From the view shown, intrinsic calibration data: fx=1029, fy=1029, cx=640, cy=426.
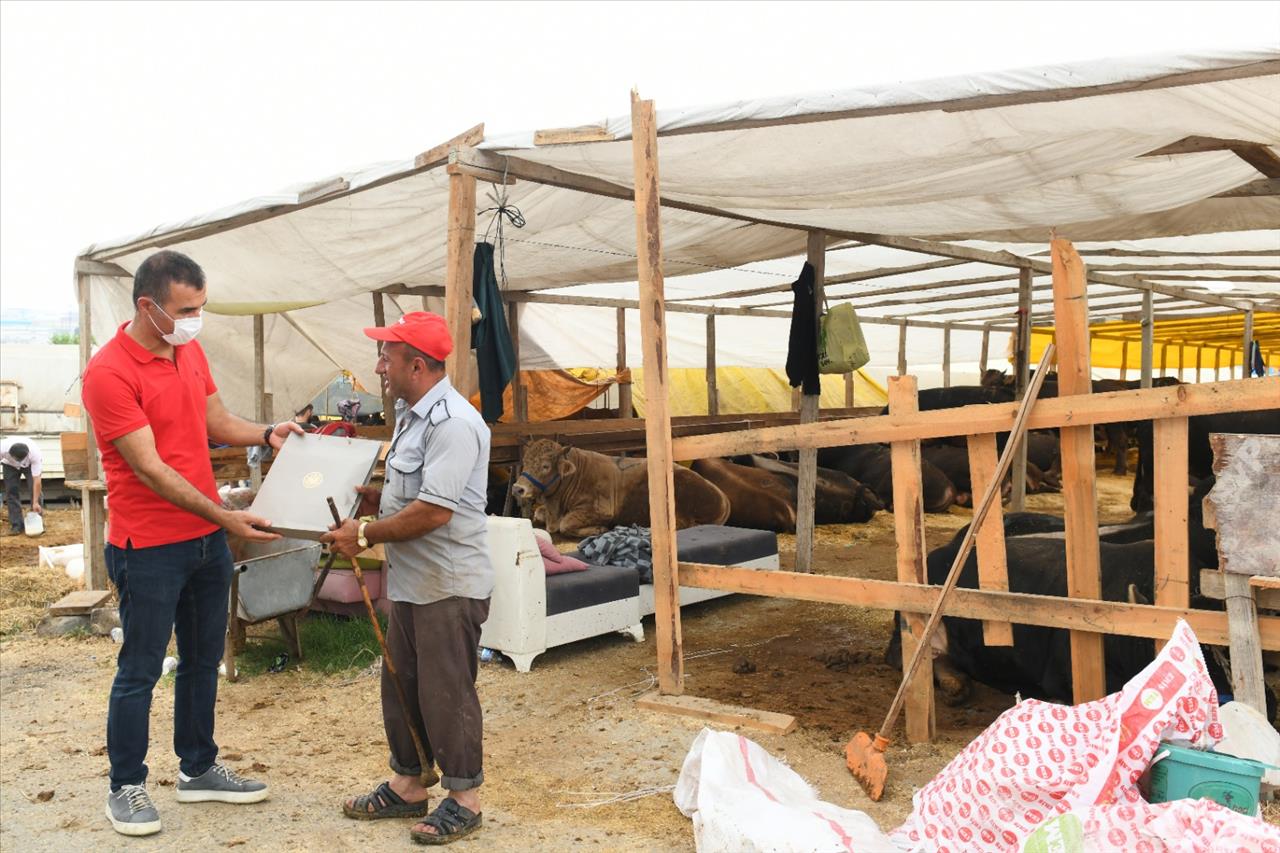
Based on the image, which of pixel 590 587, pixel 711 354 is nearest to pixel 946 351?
pixel 711 354

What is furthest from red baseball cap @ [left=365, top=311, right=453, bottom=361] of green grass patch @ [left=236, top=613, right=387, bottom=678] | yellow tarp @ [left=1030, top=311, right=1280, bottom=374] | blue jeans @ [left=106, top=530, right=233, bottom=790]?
yellow tarp @ [left=1030, top=311, right=1280, bottom=374]

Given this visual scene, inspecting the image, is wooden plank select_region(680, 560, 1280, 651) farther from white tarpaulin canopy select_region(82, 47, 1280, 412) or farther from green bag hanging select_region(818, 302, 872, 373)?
green bag hanging select_region(818, 302, 872, 373)

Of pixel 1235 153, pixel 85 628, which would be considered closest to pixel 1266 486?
pixel 1235 153

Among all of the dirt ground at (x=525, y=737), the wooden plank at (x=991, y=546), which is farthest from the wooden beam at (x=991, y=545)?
the dirt ground at (x=525, y=737)

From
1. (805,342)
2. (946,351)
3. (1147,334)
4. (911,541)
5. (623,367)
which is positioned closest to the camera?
(911,541)

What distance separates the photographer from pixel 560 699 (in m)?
5.27

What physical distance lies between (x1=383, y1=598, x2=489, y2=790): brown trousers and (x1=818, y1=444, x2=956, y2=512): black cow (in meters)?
8.77

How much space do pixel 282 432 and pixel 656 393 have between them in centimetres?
179

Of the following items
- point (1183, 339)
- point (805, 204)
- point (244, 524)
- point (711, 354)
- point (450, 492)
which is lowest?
point (244, 524)

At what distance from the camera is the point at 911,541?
455 centimetres

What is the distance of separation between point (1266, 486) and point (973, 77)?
1.96m

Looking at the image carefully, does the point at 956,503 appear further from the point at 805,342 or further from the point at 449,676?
the point at 449,676

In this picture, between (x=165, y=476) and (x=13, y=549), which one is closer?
(x=165, y=476)

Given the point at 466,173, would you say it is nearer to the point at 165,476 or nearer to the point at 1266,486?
the point at 165,476
